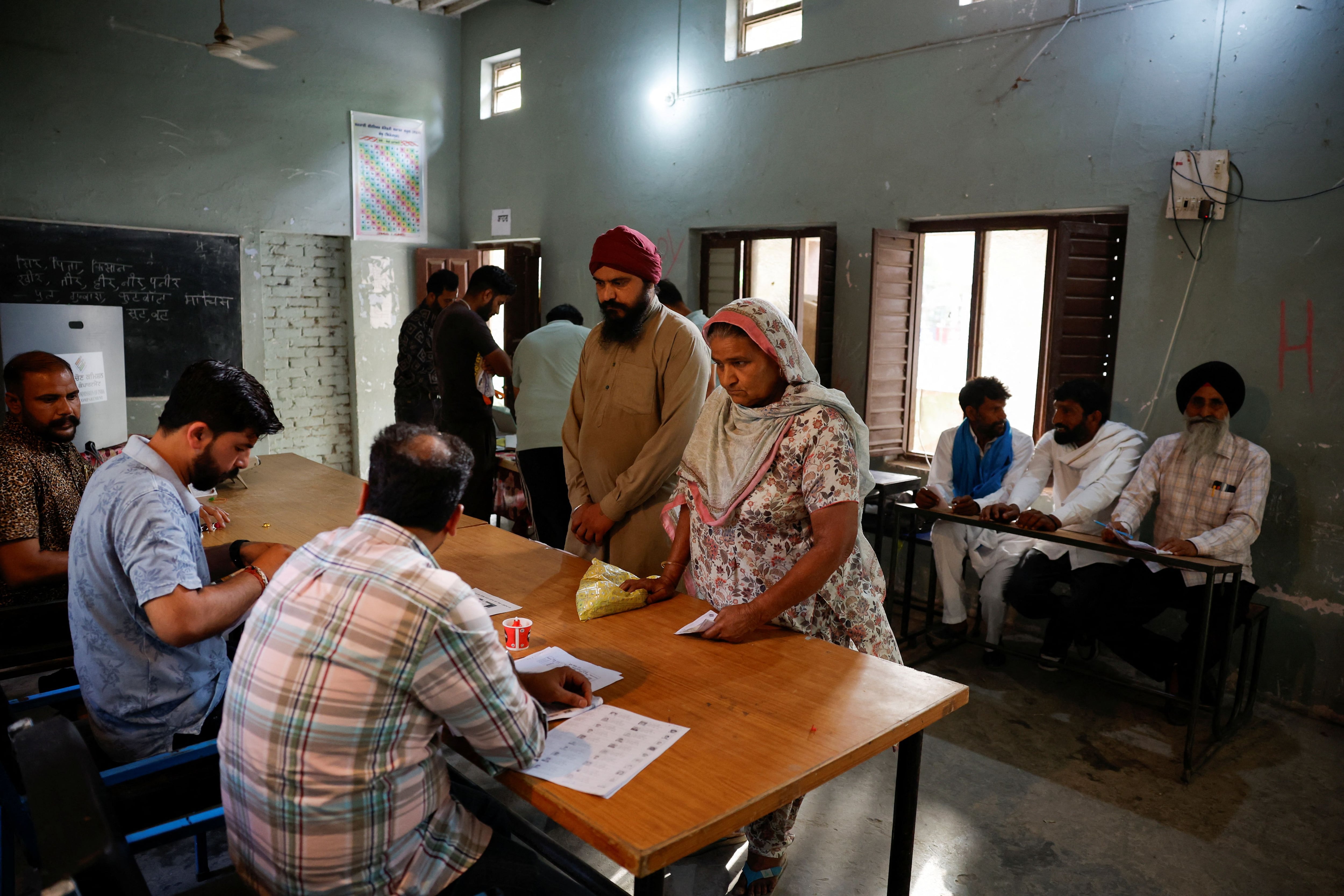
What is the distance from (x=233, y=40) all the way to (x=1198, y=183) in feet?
19.1

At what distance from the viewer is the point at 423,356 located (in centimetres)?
589

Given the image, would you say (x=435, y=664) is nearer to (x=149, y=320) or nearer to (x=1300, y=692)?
(x=1300, y=692)

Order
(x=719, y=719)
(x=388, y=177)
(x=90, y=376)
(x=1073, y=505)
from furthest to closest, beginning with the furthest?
(x=388, y=177) < (x=90, y=376) < (x=1073, y=505) < (x=719, y=719)

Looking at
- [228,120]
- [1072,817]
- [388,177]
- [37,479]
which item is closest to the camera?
[37,479]

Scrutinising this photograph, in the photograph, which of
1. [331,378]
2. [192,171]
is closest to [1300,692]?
[331,378]

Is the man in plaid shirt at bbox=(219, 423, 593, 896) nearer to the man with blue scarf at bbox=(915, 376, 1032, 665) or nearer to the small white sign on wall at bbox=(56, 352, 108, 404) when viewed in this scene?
the man with blue scarf at bbox=(915, 376, 1032, 665)

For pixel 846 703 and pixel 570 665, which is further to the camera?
pixel 570 665

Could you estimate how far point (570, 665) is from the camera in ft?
6.20

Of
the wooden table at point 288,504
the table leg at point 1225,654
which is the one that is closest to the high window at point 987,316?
the table leg at point 1225,654

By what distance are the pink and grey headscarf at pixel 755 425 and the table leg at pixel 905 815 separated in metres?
0.59

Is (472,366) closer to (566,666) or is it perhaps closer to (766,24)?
(766,24)

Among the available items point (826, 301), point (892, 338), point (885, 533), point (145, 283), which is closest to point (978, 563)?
point (885, 533)

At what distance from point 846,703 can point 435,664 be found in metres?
0.83

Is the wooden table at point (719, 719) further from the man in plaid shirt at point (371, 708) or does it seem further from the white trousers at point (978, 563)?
the white trousers at point (978, 563)
